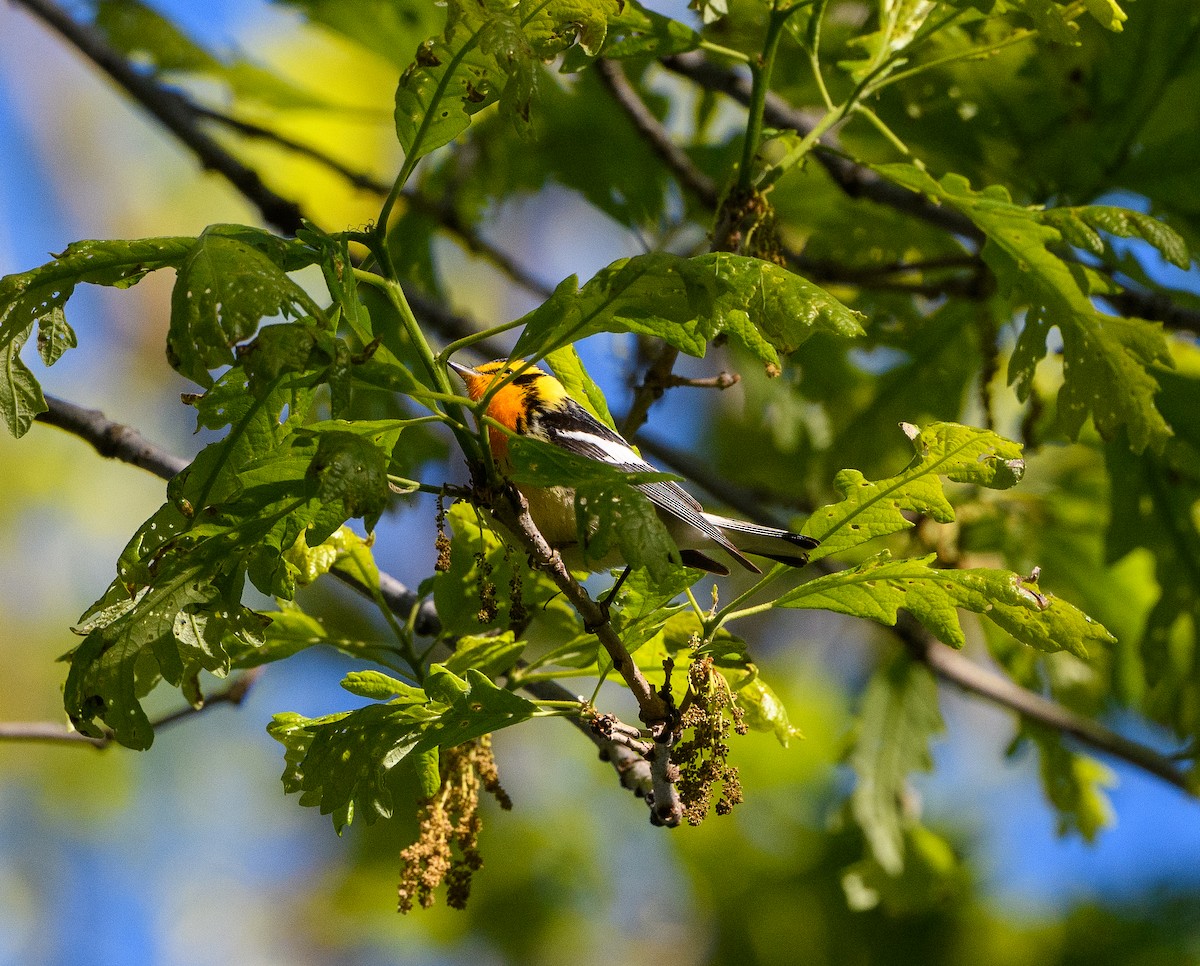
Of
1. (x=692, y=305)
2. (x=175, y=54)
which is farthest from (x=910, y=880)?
(x=175, y=54)

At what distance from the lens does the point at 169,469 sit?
2.62 metres

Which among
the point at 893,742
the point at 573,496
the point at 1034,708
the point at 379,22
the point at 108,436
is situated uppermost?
the point at 379,22

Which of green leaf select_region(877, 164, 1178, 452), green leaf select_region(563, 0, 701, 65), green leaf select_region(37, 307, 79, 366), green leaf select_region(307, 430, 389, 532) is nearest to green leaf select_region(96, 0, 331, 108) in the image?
green leaf select_region(563, 0, 701, 65)

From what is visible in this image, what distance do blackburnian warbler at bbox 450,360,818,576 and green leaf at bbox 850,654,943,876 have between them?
4.60 feet

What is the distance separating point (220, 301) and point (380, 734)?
0.81m

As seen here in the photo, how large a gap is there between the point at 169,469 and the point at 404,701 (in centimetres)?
106

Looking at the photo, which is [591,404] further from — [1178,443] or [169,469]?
[1178,443]

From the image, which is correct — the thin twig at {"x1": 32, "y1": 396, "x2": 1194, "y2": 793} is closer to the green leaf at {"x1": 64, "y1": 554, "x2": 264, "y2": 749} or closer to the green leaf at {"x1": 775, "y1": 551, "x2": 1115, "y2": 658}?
the green leaf at {"x1": 775, "y1": 551, "x2": 1115, "y2": 658}

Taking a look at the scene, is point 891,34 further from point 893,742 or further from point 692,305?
point 893,742

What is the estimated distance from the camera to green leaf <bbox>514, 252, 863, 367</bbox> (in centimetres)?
163

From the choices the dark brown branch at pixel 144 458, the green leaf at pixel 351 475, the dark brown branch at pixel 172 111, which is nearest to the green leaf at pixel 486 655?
the dark brown branch at pixel 144 458

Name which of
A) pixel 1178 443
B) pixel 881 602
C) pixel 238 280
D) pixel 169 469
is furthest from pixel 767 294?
pixel 1178 443

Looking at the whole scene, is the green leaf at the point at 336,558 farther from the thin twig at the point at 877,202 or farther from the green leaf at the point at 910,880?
the green leaf at the point at 910,880

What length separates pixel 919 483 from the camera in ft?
6.50
